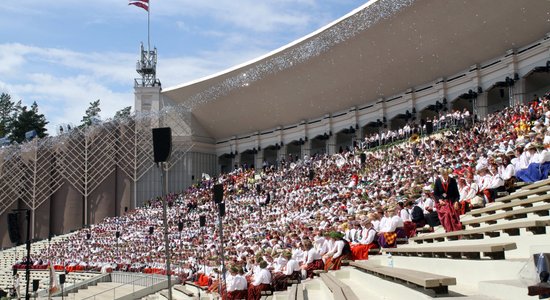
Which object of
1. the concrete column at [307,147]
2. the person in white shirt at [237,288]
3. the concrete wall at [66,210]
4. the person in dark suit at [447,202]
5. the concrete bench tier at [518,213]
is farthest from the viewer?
the concrete column at [307,147]

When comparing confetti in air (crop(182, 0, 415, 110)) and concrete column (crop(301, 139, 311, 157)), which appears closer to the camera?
confetti in air (crop(182, 0, 415, 110))

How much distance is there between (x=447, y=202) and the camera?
1200 centimetres

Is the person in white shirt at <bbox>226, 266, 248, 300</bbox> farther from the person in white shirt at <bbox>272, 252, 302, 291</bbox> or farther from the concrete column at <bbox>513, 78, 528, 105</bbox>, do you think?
the concrete column at <bbox>513, 78, 528, 105</bbox>

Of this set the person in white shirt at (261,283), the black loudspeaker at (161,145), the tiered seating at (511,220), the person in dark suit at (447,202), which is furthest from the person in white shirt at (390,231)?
the black loudspeaker at (161,145)

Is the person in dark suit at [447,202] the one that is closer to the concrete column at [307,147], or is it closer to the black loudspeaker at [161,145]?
the black loudspeaker at [161,145]

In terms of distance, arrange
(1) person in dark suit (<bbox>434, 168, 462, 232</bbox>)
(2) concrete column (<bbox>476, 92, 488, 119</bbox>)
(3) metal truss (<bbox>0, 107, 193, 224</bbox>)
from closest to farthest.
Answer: (1) person in dark suit (<bbox>434, 168, 462, 232</bbox>) → (2) concrete column (<bbox>476, 92, 488, 119</bbox>) → (3) metal truss (<bbox>0, 107, 193, 224</bbox>)

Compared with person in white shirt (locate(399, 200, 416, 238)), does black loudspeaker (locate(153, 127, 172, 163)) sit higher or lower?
higher

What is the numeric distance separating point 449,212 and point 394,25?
2563cm

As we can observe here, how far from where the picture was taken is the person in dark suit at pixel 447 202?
11.5 m

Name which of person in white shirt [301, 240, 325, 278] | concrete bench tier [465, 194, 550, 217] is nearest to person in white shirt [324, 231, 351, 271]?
person in white shirt [301, 240, 325, 278]

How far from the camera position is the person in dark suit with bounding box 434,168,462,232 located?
37.7 ft

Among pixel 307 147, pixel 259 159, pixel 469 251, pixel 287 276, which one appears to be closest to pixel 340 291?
pixel 469 251

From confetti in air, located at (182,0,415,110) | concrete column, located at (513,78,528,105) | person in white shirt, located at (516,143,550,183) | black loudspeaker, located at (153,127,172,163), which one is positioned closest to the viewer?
black loudspeaker, located at (153,127,172,163)

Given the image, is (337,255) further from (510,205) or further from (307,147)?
(307,147)
